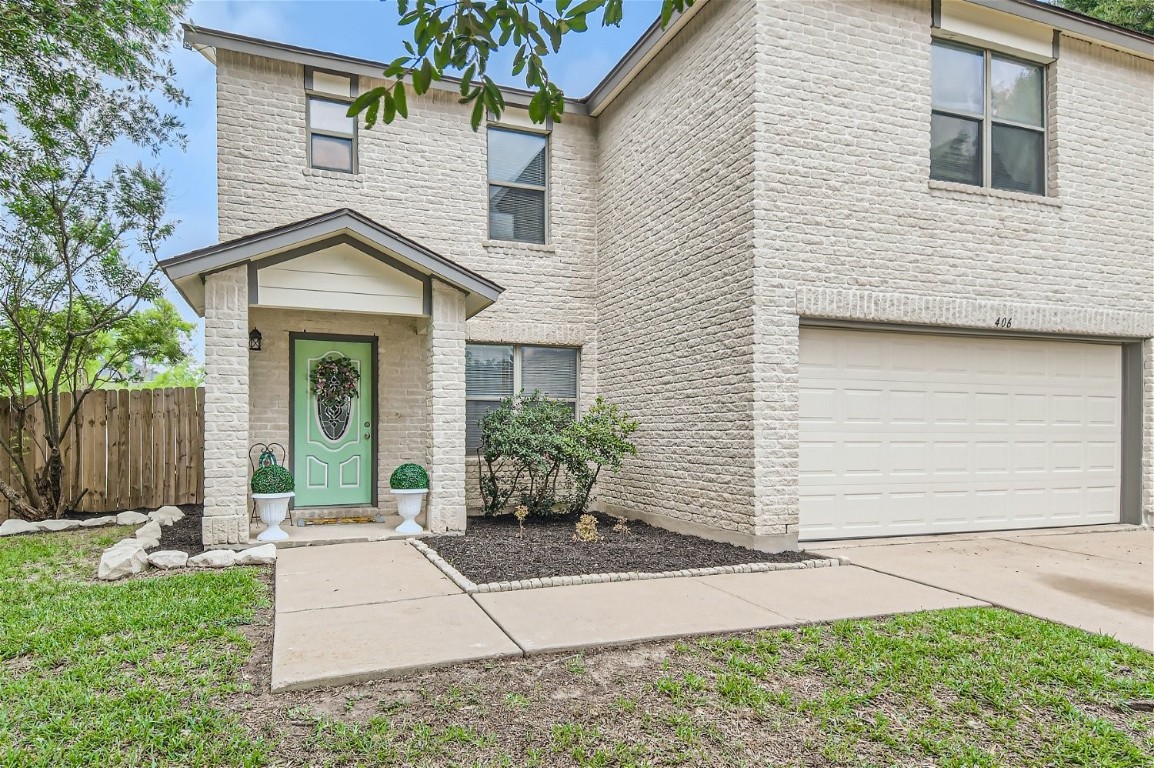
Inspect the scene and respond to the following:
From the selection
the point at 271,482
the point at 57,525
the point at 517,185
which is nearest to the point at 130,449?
the point at 57,525

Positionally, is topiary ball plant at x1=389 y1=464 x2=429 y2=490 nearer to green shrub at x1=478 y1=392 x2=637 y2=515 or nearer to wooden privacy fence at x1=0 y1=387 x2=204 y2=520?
green shrub at x1=478 y1=392 x2=637 y2=515

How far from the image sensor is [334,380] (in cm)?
896

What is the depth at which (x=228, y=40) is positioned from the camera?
867cm

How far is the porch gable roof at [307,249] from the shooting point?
6762mm

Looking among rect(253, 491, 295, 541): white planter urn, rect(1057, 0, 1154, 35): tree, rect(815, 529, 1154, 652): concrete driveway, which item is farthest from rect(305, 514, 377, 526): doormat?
rect(1057, 0, 1154, 35): tree

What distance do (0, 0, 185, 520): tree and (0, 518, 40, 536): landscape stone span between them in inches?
18.5

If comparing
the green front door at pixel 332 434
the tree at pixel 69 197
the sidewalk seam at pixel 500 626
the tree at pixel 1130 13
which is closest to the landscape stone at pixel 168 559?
the green front door at pixel 332 434

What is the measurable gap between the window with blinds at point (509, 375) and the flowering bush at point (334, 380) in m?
1.48

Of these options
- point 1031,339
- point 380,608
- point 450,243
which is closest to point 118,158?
point 450,243

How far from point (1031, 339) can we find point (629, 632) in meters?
6.81

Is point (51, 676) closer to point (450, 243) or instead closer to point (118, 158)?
point (450, 243)

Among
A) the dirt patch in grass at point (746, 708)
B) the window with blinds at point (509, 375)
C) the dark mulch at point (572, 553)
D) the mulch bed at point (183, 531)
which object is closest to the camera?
the dirt patch in grass at point (746, 708)

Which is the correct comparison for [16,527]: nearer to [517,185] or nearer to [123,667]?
[123,667]

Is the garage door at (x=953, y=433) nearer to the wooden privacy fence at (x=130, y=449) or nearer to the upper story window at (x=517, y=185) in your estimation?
the upper story window at (x=517, y=185)
